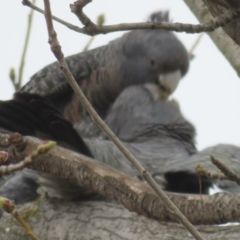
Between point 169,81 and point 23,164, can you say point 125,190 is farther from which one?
point 169,81

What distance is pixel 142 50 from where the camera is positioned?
4.99 m

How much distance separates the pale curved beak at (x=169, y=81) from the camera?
471 cm

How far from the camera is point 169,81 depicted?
4816mm

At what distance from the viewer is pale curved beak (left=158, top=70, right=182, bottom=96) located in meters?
4.71

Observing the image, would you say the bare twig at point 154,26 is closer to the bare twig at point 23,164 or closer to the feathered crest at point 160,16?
the bare twig at point 23,164

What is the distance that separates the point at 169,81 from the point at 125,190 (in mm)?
2401

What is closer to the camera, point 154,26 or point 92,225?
point 154,26

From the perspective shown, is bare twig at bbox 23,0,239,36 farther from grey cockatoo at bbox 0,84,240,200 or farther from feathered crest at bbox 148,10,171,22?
feathered crest at bbox 148,10,171,22

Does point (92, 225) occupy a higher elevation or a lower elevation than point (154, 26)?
lower

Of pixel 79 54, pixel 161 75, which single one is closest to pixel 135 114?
pixel 161 75

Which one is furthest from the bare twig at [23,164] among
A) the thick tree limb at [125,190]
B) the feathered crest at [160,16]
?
the feathered crest at [160,16]

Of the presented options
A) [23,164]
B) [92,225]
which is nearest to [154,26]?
[23,164]

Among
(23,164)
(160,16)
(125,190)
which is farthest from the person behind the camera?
(160,16)

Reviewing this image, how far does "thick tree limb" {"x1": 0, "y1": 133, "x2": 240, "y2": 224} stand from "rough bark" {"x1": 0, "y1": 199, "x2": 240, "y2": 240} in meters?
0.04
